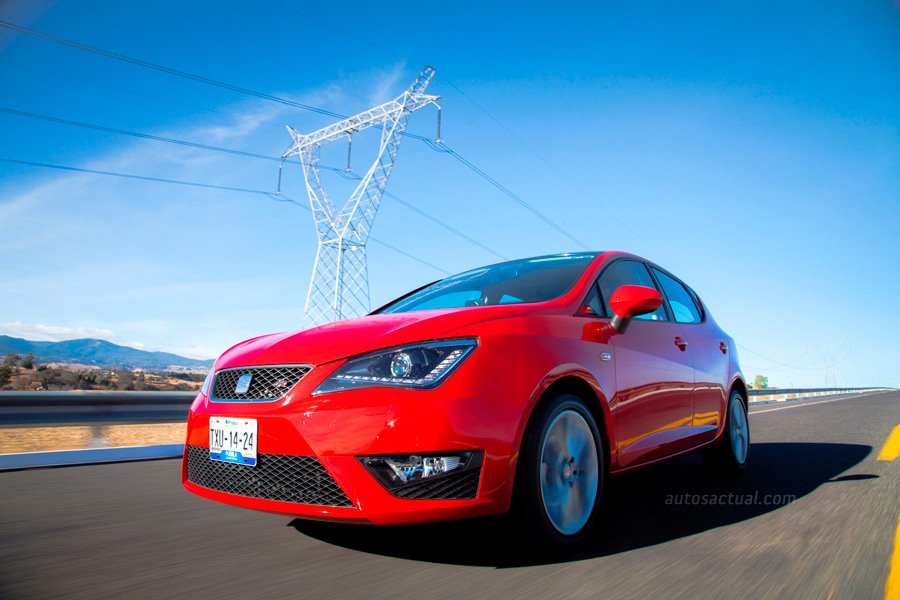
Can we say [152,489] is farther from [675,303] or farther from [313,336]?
[675,303]

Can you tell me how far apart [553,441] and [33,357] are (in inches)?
458

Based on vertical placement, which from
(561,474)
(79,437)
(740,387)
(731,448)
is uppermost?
(740,387)

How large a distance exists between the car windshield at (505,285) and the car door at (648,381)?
0.25 meters

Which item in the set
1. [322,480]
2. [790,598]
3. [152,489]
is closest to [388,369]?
[322,480]

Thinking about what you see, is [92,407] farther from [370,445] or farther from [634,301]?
[634,301]

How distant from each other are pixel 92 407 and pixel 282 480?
504 centimetres

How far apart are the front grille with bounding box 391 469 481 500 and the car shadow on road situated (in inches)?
13.0

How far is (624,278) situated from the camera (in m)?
3.96

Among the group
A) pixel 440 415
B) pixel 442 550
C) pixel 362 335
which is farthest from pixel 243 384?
pixel 442 550

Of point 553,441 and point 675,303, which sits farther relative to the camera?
point 675,303

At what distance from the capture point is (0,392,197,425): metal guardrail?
573 centimetres

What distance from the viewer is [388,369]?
239 cm

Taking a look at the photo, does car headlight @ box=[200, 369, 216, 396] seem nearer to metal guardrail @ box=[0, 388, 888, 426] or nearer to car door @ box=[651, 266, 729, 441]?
car door @ box=[651, 266, 729, 441]

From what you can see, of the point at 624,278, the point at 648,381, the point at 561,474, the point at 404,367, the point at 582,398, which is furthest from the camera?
the point at 624,278
